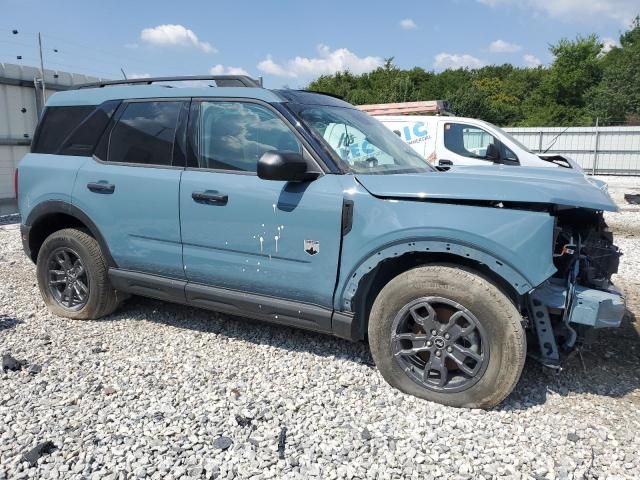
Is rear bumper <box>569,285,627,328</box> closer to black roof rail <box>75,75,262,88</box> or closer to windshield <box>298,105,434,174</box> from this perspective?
windshield <box>298,105,434,174</box>

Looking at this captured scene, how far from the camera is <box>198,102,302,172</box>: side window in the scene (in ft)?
12.0

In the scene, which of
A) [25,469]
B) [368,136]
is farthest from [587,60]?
[25,469]

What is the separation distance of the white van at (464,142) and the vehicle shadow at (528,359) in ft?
16.5

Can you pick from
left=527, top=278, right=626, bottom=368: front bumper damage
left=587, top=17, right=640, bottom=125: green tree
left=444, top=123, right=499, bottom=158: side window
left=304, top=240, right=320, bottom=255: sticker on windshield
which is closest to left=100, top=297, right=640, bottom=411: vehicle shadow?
left=527, top=278, right=626, bottom=368: front bumper damage

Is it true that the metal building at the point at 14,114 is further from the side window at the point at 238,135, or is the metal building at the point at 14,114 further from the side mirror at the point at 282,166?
the side mirror at the point at 282,166

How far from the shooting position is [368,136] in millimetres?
4059

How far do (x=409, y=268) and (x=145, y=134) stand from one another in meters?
2.40

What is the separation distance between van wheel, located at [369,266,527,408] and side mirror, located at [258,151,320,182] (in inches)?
36.7

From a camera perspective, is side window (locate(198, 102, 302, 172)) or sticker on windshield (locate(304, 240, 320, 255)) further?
side window (locate(198, 102, 302, 172))

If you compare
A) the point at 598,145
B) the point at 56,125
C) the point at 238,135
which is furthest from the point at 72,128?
the point at 598,145

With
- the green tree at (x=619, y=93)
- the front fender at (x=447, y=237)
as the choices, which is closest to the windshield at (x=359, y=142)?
the front fender at (x=447, y=237)

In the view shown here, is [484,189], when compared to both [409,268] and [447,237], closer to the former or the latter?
[447,237]

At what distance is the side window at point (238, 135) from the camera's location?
366 cm

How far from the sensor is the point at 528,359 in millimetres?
3910
